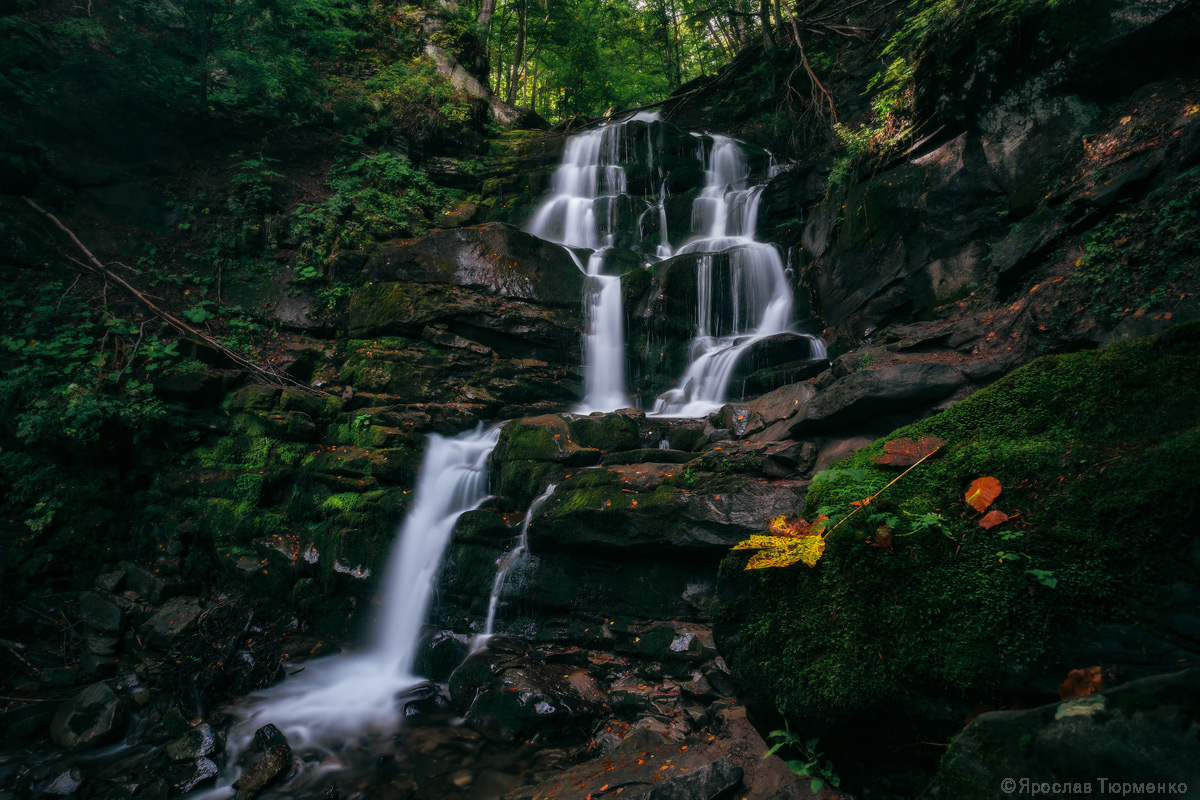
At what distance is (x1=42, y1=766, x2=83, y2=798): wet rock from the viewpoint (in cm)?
445

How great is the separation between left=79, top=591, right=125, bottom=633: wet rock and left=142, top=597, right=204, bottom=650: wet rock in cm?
29

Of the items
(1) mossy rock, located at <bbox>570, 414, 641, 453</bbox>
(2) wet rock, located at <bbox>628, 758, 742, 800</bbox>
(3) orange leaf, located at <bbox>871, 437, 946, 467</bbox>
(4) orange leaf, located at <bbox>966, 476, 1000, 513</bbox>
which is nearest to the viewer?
(4) orange leaf, located at <bbox>966, 476, 1000, 513</bbox>

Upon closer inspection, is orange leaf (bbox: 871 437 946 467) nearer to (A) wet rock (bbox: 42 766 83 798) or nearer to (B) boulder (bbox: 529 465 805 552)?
(B) boulder (bbox: 529 465 805 552)

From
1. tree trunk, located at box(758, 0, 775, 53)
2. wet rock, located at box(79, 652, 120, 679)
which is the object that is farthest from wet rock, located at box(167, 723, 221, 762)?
tree trunk, located at box(758, 0, 775, 53)

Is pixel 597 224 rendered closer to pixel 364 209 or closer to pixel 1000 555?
pixel 364 209

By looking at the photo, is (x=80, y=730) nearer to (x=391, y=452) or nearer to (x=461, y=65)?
(x=391, y=452)

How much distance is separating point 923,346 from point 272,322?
37.2 ft

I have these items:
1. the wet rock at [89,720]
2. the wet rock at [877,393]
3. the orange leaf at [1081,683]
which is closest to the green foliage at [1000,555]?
the orange leaf at [1081,683]

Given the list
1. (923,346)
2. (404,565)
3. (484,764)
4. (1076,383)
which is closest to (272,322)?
(404,565)

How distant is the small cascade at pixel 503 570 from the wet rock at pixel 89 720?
3430 mm

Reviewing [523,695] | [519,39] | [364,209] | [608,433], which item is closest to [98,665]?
[523,695]

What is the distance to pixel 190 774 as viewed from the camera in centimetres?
453

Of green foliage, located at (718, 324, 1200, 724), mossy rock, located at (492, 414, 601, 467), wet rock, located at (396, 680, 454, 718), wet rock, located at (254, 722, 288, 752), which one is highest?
mossy rock, located at (492, 414, 601, 467)

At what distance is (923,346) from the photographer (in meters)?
6.32
